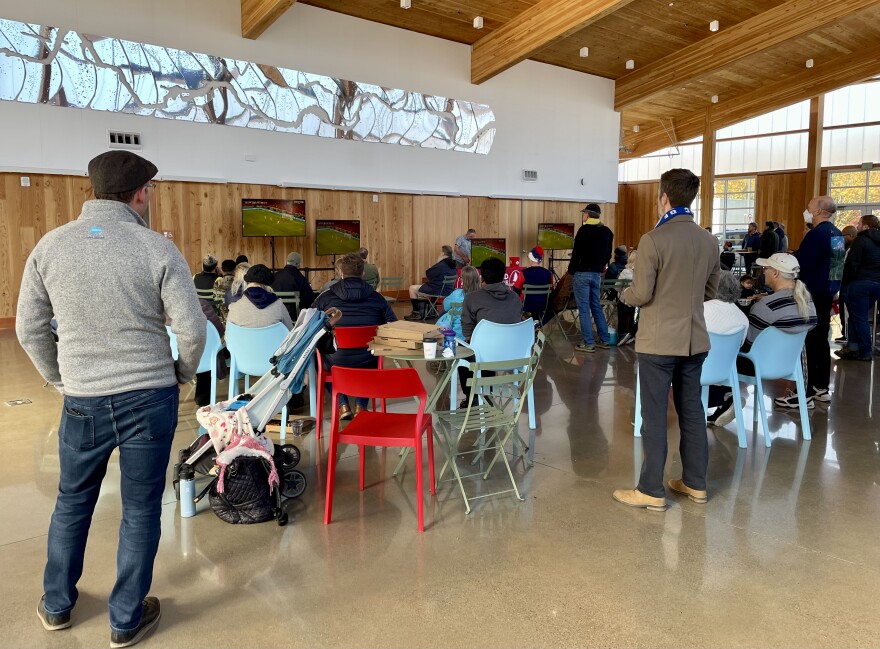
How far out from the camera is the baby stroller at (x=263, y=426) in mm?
3021

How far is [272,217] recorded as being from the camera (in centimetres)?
1088

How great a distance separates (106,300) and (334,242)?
973cm

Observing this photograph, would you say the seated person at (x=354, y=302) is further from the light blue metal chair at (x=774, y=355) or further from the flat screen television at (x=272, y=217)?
the flat screen television at (x=272, y=217)

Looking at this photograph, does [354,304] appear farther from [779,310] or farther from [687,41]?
[687,41]

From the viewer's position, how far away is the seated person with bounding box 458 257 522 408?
14.7 feet

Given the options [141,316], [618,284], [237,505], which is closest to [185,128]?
[618,284]

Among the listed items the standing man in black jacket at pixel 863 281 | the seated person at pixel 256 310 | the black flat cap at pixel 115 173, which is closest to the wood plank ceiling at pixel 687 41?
the standing man in black jacket at pixel 863 281

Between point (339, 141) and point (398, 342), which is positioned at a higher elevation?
point (339, 141)

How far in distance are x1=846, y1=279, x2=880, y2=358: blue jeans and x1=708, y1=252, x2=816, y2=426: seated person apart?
10.6 feet

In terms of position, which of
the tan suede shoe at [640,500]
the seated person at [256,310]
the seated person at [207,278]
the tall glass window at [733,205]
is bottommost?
the tan suede shoe at [640,500]

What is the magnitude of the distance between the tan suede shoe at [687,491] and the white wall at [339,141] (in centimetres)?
890

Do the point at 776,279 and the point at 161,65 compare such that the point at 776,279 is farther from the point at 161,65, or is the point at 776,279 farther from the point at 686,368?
the point at 161,65

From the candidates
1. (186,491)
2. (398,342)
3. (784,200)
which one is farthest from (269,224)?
(784,200)

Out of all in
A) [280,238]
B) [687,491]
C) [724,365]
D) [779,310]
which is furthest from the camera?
[280,238]
